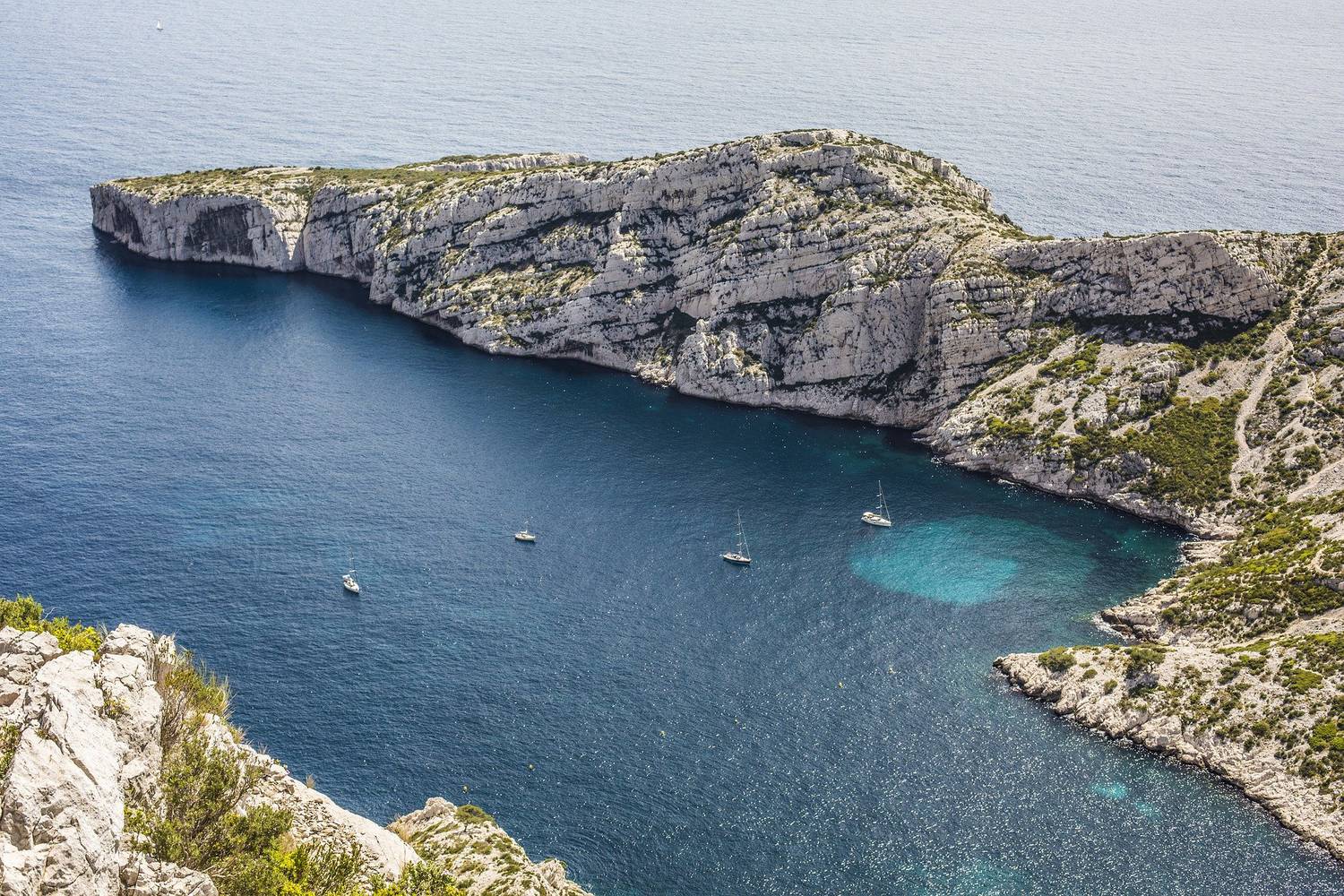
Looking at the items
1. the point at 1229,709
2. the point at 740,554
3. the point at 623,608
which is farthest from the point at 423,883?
the point at 740,554

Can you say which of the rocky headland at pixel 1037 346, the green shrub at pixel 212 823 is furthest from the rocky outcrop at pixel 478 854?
the rocky headland at pixel 1037 346

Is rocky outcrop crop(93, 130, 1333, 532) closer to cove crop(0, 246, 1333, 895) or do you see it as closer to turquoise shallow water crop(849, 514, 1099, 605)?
cove crop(0, 246, 1333, 895)

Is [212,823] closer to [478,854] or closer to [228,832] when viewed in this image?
[228,832]

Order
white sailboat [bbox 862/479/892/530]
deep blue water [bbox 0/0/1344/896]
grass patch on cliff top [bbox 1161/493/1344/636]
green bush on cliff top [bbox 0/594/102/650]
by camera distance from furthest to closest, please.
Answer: white sailboat [bbox 862/479/892/530]
grass patch on cliff top [bbox 1161/493/1344/636]
deep blue water [bbox 0/0/1344/896]
green bush on cliff top [bbox 0/594/102/650]

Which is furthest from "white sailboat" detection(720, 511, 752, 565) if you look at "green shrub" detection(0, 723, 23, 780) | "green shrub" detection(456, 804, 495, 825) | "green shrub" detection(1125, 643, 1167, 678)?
"green shrub" detection(0, 723, 23, 780)

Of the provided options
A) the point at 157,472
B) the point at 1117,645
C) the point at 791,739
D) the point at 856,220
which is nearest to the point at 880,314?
the point at 856,220

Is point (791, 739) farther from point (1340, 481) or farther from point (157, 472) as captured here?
point (157, 472)
